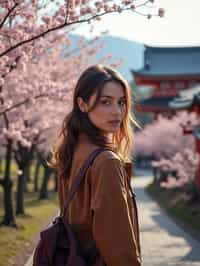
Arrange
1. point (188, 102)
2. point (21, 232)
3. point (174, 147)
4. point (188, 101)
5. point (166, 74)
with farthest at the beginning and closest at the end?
1. point (166, 74)
2. point (174, 147)
3. point (188, 101)
4. point (188, 102)
5. point (21, 232)

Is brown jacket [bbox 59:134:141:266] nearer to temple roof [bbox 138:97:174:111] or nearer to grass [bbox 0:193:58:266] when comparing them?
grass [bbox 0:193:58:266]

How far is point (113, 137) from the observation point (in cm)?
309

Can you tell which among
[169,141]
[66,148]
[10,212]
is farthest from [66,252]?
[169,141]

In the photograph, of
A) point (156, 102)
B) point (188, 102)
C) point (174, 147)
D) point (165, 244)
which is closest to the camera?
point (165, 244)

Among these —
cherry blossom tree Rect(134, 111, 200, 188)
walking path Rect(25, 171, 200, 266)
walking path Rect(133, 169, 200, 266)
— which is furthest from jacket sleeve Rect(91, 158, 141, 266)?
cherry blossom tree Rect(134, 111, 200, 188)

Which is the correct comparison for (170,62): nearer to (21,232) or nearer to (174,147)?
(174,147)

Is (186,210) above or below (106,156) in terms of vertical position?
below

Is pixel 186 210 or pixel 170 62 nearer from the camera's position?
pixel 186 210

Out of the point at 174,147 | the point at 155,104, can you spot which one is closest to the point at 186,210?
the point at 174,147

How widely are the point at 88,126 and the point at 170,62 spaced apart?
154ft

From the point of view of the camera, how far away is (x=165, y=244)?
14250 mm

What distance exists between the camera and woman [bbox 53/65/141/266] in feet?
8.79

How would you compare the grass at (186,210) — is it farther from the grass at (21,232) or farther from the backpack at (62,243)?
the backpack at (62,243)

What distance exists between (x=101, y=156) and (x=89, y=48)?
15.6 metres
